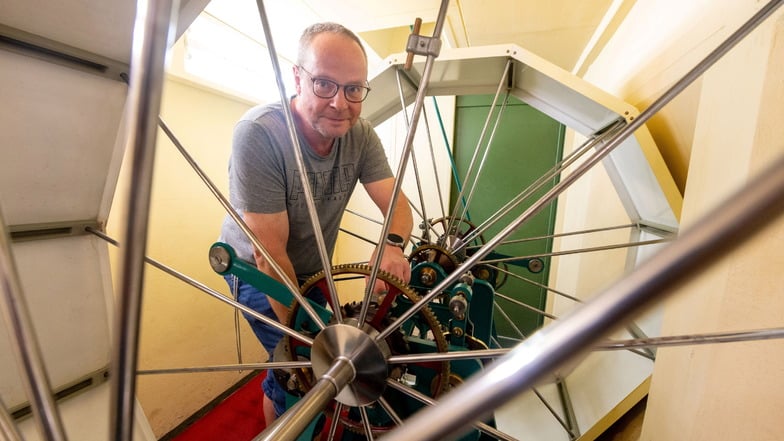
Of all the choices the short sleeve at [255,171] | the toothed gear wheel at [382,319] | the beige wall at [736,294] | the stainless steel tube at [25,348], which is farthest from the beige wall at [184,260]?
the beige wall at [736,294]

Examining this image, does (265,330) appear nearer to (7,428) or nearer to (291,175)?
(291,175)

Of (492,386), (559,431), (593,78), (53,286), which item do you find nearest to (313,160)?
(53,286)

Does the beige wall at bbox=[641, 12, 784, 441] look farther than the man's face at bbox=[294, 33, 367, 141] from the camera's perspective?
No

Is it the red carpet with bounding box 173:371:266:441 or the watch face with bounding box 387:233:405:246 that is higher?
the watch face with bounding box 387:233:405:246

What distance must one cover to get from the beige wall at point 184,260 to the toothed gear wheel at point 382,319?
84cm

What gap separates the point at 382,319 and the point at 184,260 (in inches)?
40.2

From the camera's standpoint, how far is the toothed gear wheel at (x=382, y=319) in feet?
1.55

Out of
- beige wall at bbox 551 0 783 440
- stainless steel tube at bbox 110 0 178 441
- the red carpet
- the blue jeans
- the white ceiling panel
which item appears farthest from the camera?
the red carpet

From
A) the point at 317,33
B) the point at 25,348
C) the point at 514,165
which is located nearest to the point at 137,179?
Answer: the point at 25,348

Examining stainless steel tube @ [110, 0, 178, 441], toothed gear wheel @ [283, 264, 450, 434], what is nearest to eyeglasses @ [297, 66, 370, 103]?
toothed gear wheel @ [283, 264, 450, 434]

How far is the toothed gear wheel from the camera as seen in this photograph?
47cm

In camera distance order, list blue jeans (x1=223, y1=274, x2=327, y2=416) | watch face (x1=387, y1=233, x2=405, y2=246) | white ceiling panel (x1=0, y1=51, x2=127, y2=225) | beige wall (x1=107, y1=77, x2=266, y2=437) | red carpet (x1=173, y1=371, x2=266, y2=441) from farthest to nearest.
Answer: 1. red carpet (x1=173, y1=371, x2=266, y2=441)
2. beige wall (x1=107, y1=77, x2=266, y2=437)
3. blue jeans (x1=223, y1=274, x2=327, y2=416)
4. watch face (x1=387, y1=233, x2=405, y2=246)
5. white ceiling panel (x1=0, y1=51, x2=127, y2=225)

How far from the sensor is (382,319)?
0.50 m

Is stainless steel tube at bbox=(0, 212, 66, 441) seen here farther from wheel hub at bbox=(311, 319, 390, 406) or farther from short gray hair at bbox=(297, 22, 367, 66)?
short gray hair at bbox=(297, 22, 367, 66)
